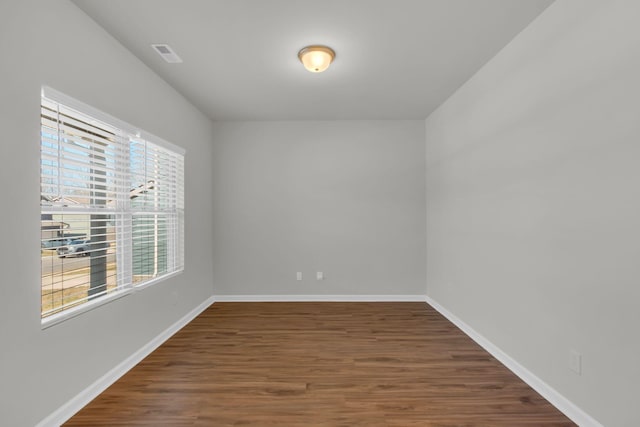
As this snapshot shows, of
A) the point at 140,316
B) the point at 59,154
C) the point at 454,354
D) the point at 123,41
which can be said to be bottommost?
the point at 454,354

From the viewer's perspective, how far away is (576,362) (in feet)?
6.37

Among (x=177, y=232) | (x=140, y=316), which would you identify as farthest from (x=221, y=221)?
(x=140, y=316)

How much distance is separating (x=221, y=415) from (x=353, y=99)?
3462 mm

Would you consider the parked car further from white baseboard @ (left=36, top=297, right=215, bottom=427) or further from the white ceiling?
the white ceiling

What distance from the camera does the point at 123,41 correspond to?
8.13ft

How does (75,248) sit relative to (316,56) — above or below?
below

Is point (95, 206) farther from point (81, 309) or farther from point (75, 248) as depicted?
point (81, 309)

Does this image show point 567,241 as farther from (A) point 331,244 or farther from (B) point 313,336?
(A) point 331,244

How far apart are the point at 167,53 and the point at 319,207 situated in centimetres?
275

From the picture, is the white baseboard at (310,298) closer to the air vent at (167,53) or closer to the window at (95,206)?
the window at (95,206)

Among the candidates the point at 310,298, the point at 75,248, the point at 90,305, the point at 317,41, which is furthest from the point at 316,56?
the point at 310,298

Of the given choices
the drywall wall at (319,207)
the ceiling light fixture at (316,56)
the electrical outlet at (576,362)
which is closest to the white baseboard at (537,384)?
the electrical outlet at (576,362)

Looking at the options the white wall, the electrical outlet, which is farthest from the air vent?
the electrical outlet

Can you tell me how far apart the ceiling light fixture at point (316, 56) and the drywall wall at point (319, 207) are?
1.99 m
